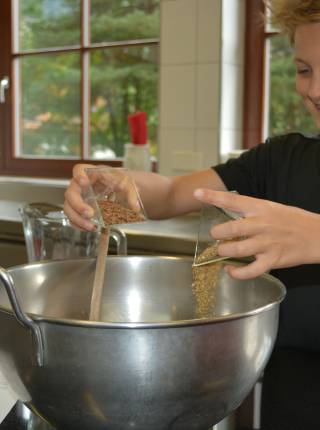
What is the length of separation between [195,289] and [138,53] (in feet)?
5.31

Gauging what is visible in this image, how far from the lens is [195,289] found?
0.78 meters

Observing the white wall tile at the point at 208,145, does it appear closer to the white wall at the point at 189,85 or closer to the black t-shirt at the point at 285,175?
the white wall at the point at 189,85

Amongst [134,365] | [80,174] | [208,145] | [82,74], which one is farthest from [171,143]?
[134,365]

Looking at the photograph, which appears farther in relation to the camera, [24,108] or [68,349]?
[24,108]

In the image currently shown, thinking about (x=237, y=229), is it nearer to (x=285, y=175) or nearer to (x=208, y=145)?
(x=285, y=175)

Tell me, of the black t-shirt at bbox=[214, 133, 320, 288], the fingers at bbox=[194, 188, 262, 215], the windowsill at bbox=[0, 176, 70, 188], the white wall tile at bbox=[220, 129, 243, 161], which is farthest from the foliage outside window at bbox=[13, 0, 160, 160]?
the fingers at bbox=[194, 188, 262, 215]

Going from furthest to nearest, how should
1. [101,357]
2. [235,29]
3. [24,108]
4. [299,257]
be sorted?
[24,108] → [235,29] → [299,257] → [101,357]

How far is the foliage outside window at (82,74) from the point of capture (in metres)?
2.24

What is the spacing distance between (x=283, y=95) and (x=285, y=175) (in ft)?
2.52

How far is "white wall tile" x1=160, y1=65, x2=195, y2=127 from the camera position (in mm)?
1935

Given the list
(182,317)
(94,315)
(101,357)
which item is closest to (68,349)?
(101,357)

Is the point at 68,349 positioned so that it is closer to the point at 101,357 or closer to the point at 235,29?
the point at 101,357

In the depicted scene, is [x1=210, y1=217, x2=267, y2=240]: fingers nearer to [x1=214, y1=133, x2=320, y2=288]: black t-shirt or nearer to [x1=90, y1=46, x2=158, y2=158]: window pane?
[x1=214, y1=133, x2=320, y2=288]: black t-shirt

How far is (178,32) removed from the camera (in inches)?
76.0
